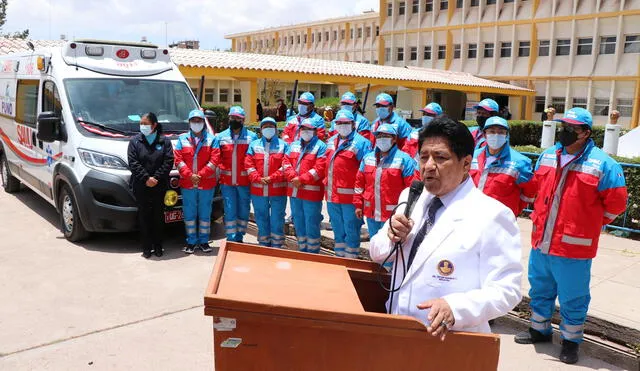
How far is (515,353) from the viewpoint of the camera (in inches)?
174

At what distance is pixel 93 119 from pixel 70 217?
4.38ft

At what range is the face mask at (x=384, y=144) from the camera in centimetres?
548

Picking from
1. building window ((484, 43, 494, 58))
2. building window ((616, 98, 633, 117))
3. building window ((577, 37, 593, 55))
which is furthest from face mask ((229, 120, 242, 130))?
building window ((484, 43, 494, 58))

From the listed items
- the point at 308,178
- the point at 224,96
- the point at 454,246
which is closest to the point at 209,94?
the point at 224,96

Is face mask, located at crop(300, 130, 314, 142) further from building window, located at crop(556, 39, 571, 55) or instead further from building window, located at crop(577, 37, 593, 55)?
building window, located at crop(556, 39, 571, 55)

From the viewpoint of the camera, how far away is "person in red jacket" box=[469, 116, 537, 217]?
4.76m

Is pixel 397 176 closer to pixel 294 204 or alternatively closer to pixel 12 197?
pixel 294 204

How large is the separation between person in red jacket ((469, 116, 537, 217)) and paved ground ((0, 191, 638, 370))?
1.22 m

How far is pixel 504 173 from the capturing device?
4.77m

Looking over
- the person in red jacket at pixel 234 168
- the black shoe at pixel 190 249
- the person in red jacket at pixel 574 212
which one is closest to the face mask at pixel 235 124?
the person in red jacket at pixel 234 168

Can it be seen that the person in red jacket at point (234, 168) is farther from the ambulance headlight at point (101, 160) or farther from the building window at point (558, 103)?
the building window at point (558, 103)

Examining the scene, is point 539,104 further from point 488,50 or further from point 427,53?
point 427,53

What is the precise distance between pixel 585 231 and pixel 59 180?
21.2 feet

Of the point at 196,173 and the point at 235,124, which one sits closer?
the point at 196,173
